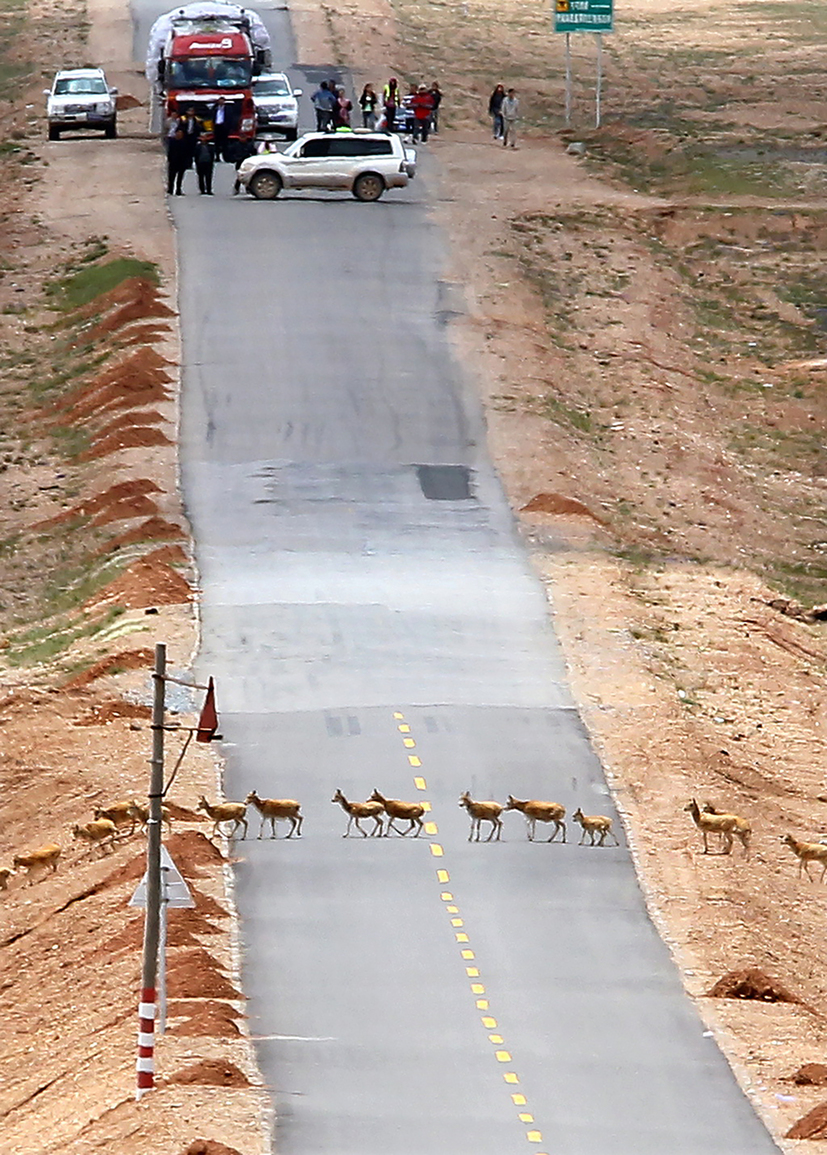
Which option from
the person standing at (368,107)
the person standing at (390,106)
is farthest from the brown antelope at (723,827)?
the person standing at (368,107)

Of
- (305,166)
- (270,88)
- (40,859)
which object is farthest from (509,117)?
(40,859)

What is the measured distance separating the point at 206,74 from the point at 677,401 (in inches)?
666

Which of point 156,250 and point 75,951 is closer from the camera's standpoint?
point 75,951

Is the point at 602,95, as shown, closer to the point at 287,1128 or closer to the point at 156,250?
the point at 156,250

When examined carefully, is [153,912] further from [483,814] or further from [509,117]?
[509,117]

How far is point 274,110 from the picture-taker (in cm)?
6556

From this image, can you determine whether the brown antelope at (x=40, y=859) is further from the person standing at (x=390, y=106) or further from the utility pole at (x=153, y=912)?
the person standing at (x=390, y=106)

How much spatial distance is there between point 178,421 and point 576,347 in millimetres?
11505

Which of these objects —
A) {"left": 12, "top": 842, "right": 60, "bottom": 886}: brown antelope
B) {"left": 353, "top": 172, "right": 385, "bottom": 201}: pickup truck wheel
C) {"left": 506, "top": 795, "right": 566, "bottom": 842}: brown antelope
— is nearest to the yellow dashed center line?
{"left": 506, "top": 795, "right": 566, "bottom": 842}: brown antelope

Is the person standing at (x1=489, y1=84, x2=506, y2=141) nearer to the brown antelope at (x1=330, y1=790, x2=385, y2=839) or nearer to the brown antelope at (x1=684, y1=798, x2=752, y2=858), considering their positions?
the brown antelope at (x1=684, y1=798, x2=752, y2=858)

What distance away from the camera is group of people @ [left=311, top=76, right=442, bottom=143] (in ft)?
211

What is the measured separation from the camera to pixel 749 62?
281 feet

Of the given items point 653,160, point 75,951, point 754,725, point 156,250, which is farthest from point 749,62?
point 75,951

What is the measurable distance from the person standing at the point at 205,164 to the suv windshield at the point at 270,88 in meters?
5.94
